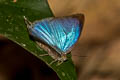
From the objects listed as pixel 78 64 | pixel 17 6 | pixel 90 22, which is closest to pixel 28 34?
pixel 17 6

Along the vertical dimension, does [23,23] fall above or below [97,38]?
above

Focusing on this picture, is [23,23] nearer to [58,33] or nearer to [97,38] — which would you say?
[58,33]

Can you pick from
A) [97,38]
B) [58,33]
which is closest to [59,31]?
[58,33]

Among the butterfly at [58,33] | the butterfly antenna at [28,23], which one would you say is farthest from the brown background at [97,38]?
the butterfly antenna at [28,23]

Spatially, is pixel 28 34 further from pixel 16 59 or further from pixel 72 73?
pixel 16 59

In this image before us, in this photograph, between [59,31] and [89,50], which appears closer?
[59,31]

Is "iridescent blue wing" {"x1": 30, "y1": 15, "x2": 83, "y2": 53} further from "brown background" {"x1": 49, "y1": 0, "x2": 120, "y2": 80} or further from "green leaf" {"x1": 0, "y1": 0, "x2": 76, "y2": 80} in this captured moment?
"brown background" {"x1": 49, "y1": 0, "x2": 120, "y2": 80}

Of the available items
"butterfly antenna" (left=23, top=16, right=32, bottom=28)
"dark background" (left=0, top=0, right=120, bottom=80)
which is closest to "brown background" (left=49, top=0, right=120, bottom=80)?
"dark background" (left=0, top=0, right=120, bottom=80)

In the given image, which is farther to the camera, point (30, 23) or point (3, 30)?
point (30, 23)
